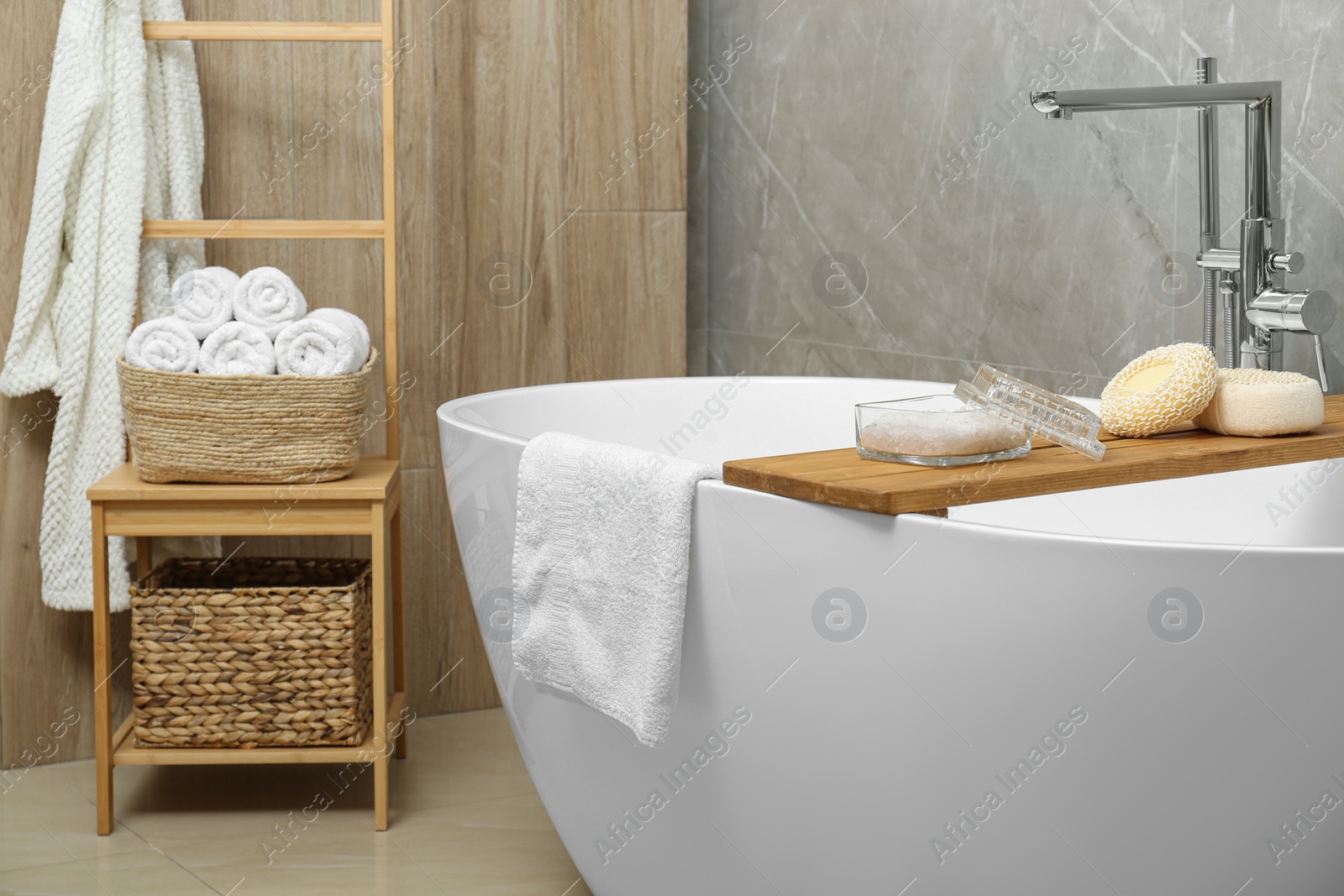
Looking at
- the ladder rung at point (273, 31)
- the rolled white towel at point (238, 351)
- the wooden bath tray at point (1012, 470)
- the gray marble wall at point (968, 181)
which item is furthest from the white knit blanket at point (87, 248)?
the wooden bath tray at point (1012, 470)

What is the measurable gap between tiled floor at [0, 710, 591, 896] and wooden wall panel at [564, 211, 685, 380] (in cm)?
77

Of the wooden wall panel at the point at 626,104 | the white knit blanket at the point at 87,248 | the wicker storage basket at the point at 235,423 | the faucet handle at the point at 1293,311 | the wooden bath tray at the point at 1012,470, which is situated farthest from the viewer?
the wooden wall panel at the point at 626,104

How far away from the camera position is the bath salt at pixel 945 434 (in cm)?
127

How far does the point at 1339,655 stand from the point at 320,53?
195 centimetres

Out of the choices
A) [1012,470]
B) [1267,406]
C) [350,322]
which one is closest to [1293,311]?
[1267,406]

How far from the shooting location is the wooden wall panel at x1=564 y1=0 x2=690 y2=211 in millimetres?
2588

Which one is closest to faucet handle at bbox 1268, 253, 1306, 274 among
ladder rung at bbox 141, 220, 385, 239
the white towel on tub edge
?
the white towel on tub edge

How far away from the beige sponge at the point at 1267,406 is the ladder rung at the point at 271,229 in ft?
4.33

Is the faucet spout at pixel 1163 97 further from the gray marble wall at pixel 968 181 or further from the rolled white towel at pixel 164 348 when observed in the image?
the rolled white towel at pixel 164 348

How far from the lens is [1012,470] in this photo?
1.24m

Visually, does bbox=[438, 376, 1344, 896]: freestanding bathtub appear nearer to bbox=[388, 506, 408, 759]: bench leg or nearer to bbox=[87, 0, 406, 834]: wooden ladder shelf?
bbox=[87, 0, 406, 834]: wooden ladder shelf

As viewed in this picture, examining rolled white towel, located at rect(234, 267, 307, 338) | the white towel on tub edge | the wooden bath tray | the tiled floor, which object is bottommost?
the tiled floor

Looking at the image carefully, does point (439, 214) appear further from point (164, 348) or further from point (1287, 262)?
point (1287, 262)

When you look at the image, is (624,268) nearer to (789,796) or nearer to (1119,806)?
(789,796)
